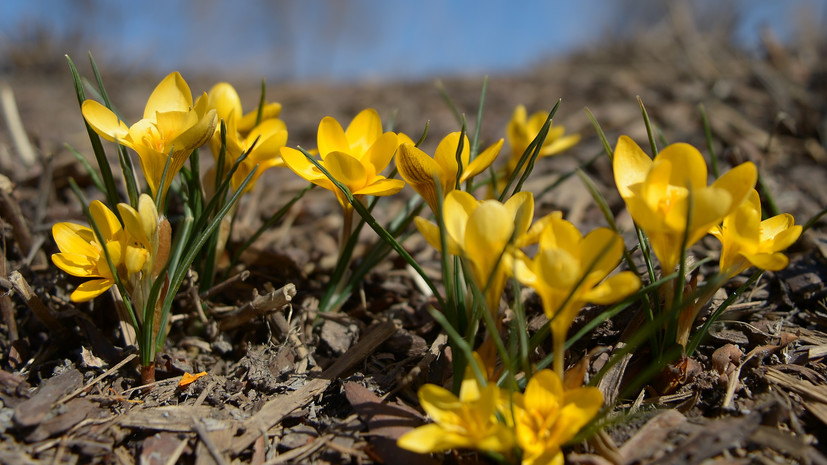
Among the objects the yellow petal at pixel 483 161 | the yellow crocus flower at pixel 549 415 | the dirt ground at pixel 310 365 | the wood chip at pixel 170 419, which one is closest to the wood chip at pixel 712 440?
the dirt ground at pixel 310 365

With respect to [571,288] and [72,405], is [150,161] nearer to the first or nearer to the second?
[72,405]

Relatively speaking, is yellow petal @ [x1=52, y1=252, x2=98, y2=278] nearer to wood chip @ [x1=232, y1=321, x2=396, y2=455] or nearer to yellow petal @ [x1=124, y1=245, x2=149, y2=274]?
yellow petal @ [x1=124, y1=245, x2=149, y2=274]

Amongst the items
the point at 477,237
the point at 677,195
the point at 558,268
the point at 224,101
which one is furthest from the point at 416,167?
the point at 224,101

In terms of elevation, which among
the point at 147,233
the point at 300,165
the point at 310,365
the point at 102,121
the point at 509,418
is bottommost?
the point at 310,365

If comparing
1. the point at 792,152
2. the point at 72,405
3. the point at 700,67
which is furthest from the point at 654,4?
the point at 72,405

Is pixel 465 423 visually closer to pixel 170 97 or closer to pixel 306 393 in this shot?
pixel 306 393

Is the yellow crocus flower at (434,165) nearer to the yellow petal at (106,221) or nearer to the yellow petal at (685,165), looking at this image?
the yellow petal at (685,165)
